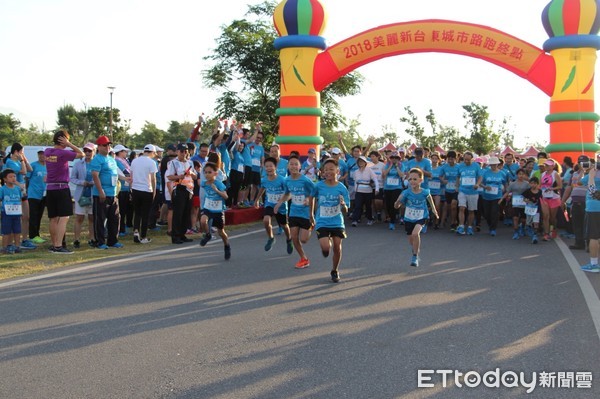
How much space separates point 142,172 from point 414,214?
5.32 meters

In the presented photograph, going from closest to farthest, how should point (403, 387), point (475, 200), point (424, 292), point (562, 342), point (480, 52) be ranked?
point (403, 387), point (562, 342), point (424, 292), point (475, 200), point (480, 52)

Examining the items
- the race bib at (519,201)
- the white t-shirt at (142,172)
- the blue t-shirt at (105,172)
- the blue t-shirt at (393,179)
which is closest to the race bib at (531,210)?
the race bib at (519,201)

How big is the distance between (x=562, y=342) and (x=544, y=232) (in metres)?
8.44

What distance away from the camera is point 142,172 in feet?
39.2

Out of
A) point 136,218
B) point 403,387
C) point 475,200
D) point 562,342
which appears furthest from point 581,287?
point 136,218

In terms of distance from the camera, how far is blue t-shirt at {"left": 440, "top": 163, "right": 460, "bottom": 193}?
15.0 metres

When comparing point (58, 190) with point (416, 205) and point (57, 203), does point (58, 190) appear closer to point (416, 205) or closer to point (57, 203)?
point (57, 203)

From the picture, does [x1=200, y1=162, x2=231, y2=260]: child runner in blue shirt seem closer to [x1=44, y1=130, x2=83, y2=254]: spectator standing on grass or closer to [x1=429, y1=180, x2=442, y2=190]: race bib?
[x1=44, y1=130, x2=83, y2=254]: spectator standing on grass

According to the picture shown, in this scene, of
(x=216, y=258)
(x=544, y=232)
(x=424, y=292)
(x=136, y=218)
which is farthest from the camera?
(x=544, y=232)

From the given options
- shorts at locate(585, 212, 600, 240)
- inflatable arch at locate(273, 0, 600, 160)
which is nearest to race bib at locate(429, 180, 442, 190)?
inflatable arch at locate(273, 0, 600, 160)

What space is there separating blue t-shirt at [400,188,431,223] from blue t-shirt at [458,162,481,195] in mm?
4935

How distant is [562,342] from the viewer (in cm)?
557

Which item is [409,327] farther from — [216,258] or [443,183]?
[443,183]

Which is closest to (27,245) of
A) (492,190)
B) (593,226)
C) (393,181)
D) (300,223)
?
(300,223)
